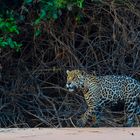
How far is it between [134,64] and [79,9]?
4.42 ft

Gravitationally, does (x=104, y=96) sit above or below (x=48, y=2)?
below

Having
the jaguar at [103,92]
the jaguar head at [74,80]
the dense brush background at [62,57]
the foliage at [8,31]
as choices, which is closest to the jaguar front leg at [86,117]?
the jaguar at [103,92]

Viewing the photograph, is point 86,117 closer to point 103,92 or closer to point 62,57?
point 103,92

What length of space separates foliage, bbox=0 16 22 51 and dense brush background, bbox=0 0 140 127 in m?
0.47

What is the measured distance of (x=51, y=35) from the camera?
917cm

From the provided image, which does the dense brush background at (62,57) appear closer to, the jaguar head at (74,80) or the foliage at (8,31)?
the foliage at (8,31)

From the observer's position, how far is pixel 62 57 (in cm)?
931

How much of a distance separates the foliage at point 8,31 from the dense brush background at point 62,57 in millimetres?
465

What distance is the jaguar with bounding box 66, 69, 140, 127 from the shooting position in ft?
27.0

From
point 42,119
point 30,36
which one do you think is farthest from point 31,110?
point 30,36

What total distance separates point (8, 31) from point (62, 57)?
1.29 metres

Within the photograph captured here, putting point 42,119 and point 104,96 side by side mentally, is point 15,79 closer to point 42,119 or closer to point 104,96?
point 42,119

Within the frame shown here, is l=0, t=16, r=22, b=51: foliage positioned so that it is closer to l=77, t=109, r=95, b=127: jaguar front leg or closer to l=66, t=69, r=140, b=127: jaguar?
l=66, t=69, r=140, b=127: jaguar

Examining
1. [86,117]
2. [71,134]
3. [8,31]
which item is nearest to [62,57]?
[8,31]
